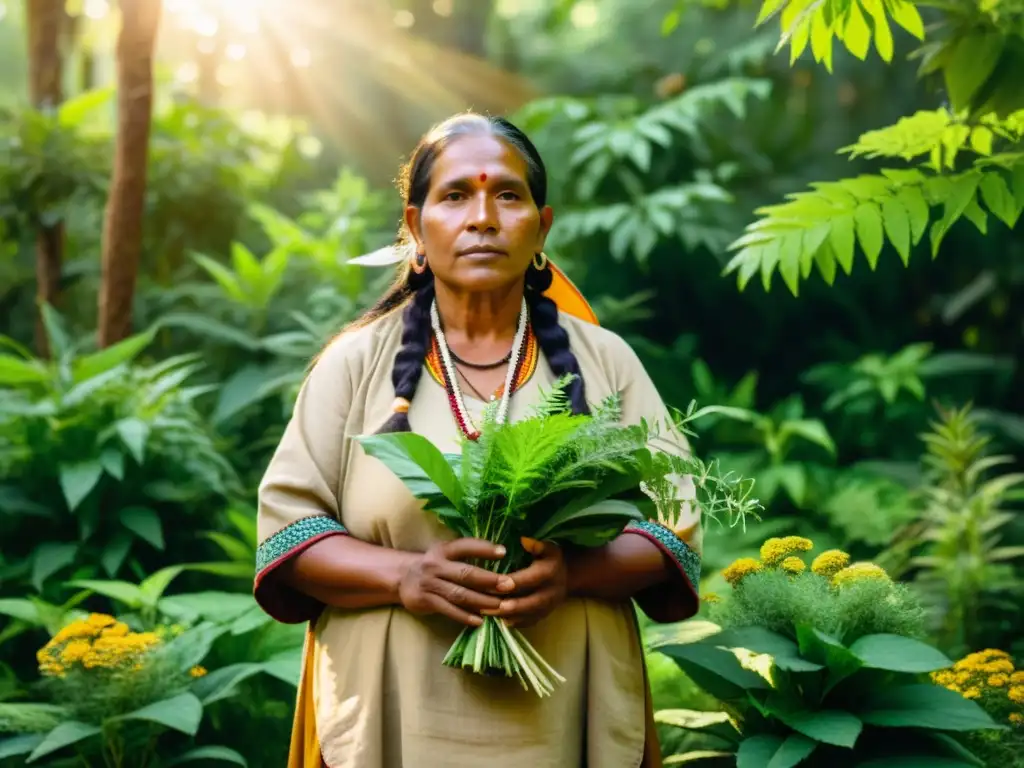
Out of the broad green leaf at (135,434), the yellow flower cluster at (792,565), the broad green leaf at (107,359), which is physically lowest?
the yellow flower cluster at (792,565)

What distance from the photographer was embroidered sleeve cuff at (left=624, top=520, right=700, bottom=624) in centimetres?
223

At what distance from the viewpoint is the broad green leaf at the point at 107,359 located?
437 cm

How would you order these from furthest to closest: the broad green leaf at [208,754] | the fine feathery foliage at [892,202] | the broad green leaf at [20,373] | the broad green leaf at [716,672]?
the broad green leaf at [20,373], the broad green leaf at [208,754], the fine feathery foliage at [892,202], the broad green leaf at [716,672]

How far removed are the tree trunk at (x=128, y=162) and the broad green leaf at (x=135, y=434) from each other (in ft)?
2.35

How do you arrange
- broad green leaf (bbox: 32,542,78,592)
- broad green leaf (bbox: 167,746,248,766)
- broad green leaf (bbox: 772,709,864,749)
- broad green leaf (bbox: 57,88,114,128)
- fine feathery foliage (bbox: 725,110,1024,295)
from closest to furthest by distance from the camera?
broad green leaf (bbox: 772,709,864,749)
fine feathery foliage (bbox: 725,110,1024,295)
broad green leaf (bbox: 167,746,248,766)
broad green leaf (bbox: 32,542,78,592)
broad green leaf (bbox: 57,88,114,128)

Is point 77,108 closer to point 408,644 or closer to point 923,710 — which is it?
point 408,644

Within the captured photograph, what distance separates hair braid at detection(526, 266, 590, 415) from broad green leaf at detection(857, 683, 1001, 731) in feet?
3.61

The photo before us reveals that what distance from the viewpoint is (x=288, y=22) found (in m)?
7.41

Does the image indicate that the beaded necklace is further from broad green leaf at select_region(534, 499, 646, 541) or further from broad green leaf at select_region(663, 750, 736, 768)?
broad green leaf at select_region(663, 750, 736, 768)

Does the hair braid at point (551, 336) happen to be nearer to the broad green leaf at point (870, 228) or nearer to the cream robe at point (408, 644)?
the cream robe at point (408, 644)

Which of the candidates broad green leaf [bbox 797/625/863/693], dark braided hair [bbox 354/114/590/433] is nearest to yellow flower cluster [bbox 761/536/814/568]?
broad green leaf [bbox 797/625/863/693]

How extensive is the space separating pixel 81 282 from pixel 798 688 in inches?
178

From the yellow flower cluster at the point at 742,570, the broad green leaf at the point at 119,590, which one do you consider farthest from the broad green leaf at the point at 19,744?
the yellow flower cluster at the point at 742,570

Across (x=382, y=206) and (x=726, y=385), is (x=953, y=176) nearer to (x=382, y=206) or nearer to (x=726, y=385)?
(x=726, y=385)
